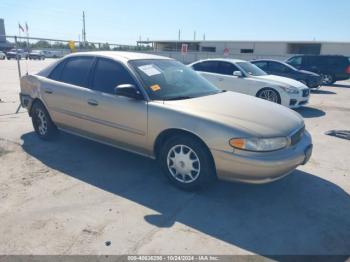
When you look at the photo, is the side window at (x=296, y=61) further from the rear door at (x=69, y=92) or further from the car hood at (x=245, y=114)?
the rear door at (x=69, y=92)

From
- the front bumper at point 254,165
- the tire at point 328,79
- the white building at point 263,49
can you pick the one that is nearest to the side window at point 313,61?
the tire at point 328,79

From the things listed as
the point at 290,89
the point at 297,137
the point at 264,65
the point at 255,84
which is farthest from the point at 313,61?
the point at 297,137

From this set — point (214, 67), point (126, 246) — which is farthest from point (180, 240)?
point (214, 67)

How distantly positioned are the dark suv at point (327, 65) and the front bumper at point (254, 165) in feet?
51.5

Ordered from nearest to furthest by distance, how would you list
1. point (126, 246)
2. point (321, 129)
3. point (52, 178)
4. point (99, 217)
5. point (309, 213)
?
point (126, 246) → point (99, 217) → point (309, 213) → point (52, 178) → point (321, 129)

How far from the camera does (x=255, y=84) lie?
8883 millimetres

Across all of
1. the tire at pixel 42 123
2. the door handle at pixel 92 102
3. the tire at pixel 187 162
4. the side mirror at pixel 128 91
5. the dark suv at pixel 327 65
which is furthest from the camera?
the dark suv at pixel 327 65

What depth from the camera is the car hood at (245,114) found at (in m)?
3.40

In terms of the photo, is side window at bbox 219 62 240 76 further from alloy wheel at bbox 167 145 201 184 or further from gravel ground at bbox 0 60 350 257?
alloy wheel at bbox 167 145 201 184

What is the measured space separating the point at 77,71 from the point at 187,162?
2431 millimetres

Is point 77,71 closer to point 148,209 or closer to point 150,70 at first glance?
point 150,70

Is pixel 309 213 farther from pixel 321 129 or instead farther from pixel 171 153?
pixel 321 129

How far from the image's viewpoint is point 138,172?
14.2ft

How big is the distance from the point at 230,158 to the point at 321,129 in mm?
4692
